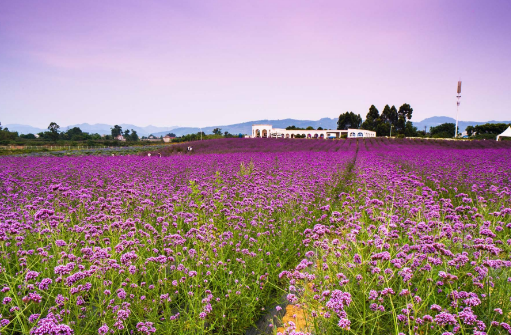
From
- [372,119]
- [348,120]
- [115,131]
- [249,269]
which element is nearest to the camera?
[249,269]

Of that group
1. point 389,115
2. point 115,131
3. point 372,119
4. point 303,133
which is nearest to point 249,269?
point 303,133

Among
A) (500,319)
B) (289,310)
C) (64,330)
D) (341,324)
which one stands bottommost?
(289,310)

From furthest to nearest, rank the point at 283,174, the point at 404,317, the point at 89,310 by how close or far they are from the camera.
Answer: the point at 283,174 → the point at 89,310 → the point at 404,317

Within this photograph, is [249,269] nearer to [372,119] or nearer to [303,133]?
[303,133]

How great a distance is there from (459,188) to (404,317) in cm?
720

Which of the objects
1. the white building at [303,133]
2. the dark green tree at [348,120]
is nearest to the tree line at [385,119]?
the dark green tree at [348,120]

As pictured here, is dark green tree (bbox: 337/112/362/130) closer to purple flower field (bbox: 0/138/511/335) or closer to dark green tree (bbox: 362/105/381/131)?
dark green tree (bbox: 362/105/381/131)

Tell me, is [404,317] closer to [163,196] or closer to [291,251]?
[291,251]

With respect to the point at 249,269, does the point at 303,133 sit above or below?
above

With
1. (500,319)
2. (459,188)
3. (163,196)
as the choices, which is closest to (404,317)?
(500,319)

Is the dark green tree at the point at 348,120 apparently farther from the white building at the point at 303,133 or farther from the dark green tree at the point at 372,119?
the white building at the point at 303,133

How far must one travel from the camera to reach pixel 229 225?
4.50m

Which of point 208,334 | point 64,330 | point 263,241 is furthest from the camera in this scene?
point 263,241

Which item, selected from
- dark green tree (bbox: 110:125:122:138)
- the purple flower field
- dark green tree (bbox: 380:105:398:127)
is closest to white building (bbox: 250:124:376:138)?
dark green tree (bbox: 380:105:398:127)
